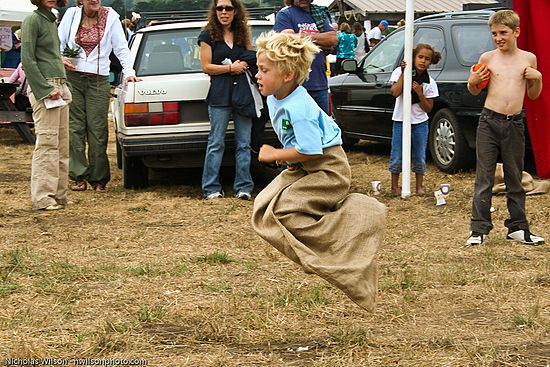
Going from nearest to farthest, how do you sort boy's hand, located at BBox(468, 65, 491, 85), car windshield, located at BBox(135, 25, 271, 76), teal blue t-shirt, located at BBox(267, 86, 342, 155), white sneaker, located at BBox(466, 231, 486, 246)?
teal blue t-shirt, located at BBox(267, 86, 342, 155) → boy's hand, located at BBox(468, 65, 491, 85) → white sneaker, located at BBox(466, 231, 486, 246) → car windshield, located at BBox(135, 25, 271, 76)

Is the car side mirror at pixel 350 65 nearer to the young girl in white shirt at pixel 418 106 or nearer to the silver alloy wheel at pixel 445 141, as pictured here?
the silver alloy wheel at pixel 445 141

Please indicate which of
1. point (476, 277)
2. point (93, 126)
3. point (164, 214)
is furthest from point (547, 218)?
point (93, 126)

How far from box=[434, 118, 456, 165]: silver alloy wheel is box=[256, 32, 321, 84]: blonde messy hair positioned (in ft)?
19.5

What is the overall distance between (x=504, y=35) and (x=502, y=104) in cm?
48

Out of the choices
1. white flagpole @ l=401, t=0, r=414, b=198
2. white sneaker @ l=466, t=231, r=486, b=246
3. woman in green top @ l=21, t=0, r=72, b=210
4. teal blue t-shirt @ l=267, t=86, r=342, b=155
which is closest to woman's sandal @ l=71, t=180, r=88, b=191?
woman in green top @ l=21, t=0, r=72, b=210

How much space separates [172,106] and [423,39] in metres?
3.53

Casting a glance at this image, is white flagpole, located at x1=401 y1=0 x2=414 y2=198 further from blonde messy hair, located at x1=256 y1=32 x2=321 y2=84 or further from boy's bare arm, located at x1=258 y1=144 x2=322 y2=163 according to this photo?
boy's bare arm, located at x1=258 y1=144 x2=322 y2=163

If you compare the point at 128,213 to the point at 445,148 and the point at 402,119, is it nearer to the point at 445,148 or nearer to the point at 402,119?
the point at 402,119

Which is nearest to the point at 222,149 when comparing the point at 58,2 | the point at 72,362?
the point at 58,2

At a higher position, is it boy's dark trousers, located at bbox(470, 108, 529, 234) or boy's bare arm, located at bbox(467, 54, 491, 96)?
boy's bare arm, located at bbox(467, 54, 491, 96)

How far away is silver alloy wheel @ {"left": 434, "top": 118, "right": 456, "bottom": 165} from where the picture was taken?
1077 centimetres

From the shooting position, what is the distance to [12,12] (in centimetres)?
1766

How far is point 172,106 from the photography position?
9469 mm

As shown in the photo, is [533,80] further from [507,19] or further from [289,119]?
[289,119]
